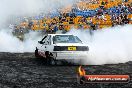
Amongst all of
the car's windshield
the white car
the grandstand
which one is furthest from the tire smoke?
the grandstand

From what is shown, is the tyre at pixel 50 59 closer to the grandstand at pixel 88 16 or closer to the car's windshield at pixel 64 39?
the car's windshield at pixel 64 39

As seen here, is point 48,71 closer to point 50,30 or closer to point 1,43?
point 1,43

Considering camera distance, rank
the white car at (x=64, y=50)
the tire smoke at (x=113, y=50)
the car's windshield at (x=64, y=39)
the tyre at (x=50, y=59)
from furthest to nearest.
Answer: the car's windshield at (x=64, y=39) < the tire smoke at (x=113, y=50) < the tyre at (x=50, y=59) < the white car at (x=64, y=50)

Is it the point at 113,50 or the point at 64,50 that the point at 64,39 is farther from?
the point at 113,50

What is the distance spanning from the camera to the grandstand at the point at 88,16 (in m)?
32.1

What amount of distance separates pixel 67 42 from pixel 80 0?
2445 centimetres

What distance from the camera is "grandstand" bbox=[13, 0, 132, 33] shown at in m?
32.1

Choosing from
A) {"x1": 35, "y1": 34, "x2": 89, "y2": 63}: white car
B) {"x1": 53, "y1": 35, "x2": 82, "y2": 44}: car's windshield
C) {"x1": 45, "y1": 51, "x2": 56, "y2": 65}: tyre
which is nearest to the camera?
{"x1": 35, "y1": 34, "x2": 89, "y2": 63}: white car

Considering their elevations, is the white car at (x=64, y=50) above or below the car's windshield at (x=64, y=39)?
below

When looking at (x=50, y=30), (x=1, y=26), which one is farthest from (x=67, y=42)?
(x=1, y=26)

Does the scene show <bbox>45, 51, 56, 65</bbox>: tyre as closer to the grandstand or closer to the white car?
the white car

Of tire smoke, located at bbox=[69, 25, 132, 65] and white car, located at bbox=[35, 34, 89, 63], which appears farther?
tire smoke, located at bbox=[69, 25, 132, 65]

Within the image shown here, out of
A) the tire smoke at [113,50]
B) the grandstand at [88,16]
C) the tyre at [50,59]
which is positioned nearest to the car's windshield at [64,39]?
the tyre at [50,59]

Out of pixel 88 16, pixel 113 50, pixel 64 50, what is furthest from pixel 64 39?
pixel 88 16
